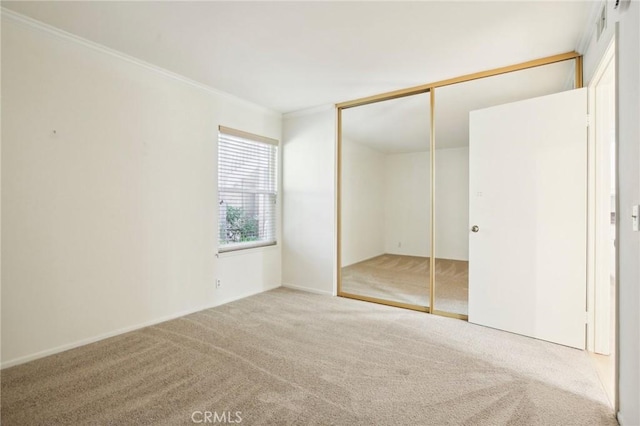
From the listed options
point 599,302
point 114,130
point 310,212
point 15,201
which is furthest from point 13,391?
point 599,302

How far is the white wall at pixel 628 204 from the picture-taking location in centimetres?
147

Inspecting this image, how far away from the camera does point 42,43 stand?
2330 millimetres

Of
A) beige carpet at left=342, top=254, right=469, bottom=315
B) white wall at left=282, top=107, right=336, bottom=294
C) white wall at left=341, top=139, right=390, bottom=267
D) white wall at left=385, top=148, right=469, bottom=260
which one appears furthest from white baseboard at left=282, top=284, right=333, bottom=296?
white wall at left=385, top=148, right=469, bottom=260

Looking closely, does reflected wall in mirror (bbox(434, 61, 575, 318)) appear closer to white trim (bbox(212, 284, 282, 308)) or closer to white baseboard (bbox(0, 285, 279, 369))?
white trim (bbox(212, 284, 282, 308))

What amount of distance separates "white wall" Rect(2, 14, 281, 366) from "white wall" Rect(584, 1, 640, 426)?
340 cm

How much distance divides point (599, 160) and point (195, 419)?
335 centimetres

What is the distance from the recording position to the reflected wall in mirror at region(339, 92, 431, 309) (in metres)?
4.36

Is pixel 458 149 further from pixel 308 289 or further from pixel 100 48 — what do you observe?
pixel 100 48

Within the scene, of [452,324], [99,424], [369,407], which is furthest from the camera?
[452,324]

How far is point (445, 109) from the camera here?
419cm

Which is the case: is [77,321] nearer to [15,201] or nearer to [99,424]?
[15,201]

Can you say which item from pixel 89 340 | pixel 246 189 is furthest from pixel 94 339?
pixel 246 189
